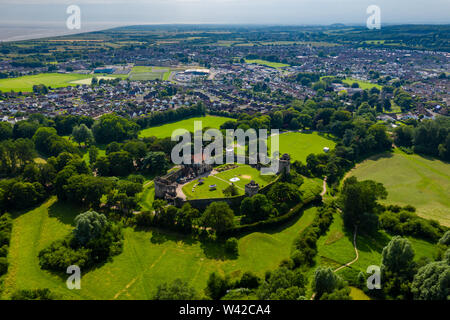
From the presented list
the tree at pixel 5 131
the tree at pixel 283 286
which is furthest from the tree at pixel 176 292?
the tree at pixel 5 131

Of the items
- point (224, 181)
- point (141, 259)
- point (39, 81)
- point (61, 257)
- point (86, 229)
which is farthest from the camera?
point (39, 81)

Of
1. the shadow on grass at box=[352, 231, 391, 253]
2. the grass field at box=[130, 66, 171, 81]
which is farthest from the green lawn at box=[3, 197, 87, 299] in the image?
the grass field at box=[130, 66, 171, 81]

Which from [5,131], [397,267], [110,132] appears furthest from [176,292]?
[5,131]

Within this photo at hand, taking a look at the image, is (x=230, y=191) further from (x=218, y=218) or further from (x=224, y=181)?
(x=218, y=218)

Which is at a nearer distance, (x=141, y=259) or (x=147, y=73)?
(x=141, y=259)

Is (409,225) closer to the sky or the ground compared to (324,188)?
closer to the ground
